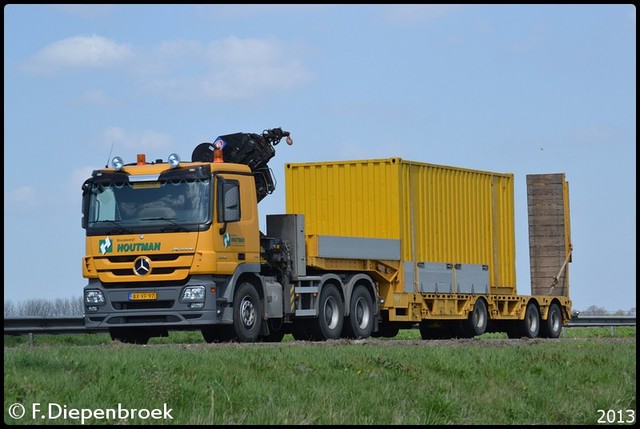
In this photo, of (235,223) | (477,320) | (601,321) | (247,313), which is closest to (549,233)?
(477,320)

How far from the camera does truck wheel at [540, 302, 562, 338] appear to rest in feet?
98.5

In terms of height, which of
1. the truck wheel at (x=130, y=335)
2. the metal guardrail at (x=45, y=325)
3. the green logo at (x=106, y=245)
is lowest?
the truck wheel at (x=130, y=335)

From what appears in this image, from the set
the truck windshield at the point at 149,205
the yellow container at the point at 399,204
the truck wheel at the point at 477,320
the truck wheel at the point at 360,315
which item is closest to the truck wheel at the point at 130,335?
the truck windshield at the point at 149,205

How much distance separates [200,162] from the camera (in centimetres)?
2148

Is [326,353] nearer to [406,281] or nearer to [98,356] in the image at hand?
[98,356]

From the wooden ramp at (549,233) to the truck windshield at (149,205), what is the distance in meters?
12.3

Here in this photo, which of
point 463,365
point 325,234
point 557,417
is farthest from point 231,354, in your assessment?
point 325,234

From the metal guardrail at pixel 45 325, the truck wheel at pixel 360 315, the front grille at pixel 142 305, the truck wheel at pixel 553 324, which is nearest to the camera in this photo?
the front grille at pixel 142 305

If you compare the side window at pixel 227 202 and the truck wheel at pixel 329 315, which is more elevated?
the side window at pixel 227 202

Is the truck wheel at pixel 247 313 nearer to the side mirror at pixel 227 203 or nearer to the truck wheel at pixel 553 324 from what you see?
the side mirror at pixel 227 203

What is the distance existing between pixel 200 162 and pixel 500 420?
955 cm

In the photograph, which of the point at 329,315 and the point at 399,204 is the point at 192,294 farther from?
the point at 399,204

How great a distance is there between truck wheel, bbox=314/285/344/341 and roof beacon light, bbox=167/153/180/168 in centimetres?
399

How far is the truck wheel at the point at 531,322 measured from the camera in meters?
29.0
